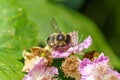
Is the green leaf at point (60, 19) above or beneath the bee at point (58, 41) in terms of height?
above

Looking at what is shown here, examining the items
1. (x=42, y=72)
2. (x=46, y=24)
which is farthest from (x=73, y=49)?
(x=46, y=24)

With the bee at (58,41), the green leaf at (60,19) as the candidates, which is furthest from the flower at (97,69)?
the green leaf at (60,19)

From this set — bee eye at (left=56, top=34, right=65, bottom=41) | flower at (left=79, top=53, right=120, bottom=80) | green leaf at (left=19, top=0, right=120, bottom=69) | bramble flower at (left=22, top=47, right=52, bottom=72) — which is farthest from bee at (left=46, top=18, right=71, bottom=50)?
green leaf at (left=19, top=0, right=120, bottom=69)

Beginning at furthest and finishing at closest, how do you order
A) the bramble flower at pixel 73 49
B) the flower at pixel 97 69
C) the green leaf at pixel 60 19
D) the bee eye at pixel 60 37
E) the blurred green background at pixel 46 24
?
the green leaf at pixel 60 19, the blurred green background at pixel 46 24, the bee eye at pixel 60 37, the bramble flower at pixel 73 49, the flower at pixel 97 69

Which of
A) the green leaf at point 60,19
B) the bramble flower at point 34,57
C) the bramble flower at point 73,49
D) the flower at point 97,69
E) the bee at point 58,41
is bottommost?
the flower at point 97,69

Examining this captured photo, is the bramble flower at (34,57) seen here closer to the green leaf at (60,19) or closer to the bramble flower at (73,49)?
the bramble flower at (73,49)

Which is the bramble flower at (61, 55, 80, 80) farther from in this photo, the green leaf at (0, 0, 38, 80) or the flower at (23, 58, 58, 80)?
the green leaf at (0, 0, 38, 80)
